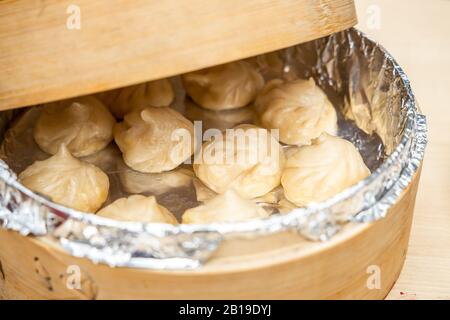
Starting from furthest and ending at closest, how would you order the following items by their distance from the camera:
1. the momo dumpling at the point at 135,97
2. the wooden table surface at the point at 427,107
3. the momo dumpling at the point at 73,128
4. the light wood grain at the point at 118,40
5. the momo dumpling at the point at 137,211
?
1. the momo dumpling at the point at 135,97
2. the momo dumpling at the point at 73,128
3. the wooden table surface at the point at 427,107
4. the momo dumpling at the point at 137,211
5. the light wood grain at the point at 118,40

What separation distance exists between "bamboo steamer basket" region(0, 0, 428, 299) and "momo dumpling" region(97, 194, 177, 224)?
217 mm

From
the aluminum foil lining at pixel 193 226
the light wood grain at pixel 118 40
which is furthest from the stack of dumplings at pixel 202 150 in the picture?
the light wood grain at pixel 118 40

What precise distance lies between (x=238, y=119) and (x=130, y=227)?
92 cm

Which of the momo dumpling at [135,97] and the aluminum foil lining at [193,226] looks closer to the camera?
the aluminum foil lining at [193,226]

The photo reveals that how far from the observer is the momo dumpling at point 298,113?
188 centimetres

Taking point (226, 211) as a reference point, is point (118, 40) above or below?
above

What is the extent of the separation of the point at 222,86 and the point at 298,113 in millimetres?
279

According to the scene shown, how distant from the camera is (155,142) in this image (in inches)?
→ 69.0

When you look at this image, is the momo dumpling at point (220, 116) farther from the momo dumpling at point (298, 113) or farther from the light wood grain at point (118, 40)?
the light wood grain at point (118, 40)

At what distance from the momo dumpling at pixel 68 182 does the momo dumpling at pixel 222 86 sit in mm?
518

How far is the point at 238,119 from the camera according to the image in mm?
1996

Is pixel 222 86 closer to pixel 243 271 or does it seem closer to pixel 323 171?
pixel 323 171

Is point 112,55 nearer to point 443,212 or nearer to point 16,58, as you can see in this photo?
point 16,58

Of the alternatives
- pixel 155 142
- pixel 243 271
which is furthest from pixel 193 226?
pixel 155 142
